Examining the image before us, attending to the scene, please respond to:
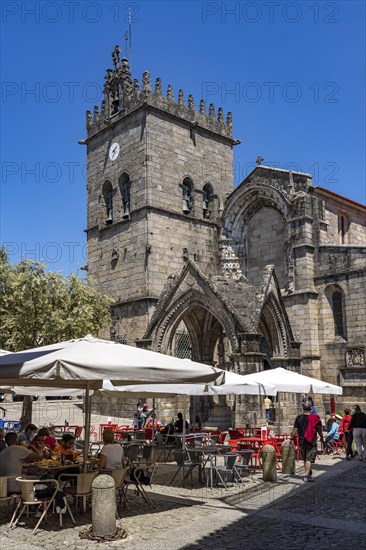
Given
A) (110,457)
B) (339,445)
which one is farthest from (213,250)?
(110,457)

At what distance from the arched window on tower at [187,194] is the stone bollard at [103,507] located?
81.6 feet

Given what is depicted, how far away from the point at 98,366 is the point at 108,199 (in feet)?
86.4

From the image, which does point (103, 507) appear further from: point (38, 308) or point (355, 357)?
point (355, 357)

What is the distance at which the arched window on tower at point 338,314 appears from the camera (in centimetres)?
2567

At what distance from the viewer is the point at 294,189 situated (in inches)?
1102

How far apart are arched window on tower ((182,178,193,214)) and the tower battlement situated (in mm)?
3437

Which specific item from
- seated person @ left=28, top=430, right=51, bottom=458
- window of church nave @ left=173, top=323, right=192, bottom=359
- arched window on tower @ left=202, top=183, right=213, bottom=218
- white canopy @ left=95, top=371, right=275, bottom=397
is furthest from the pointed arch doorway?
seated person @ left=28, top=430, right=51, bottom=458

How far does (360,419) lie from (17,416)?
21.0 m

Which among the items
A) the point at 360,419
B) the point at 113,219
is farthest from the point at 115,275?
the point at 360,419

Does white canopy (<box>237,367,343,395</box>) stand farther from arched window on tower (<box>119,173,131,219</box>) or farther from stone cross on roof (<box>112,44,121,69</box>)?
stone cross on roof (<box>112,44,121,69</box>)

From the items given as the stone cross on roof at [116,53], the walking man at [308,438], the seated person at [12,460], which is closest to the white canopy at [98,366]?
the seated person at [12,460]

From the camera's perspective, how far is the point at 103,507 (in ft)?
24.5

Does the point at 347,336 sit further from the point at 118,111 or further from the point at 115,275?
the point at 118,111

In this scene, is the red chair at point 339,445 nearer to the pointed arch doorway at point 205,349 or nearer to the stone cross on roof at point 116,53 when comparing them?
the pointed arch doorway at point 205,349
